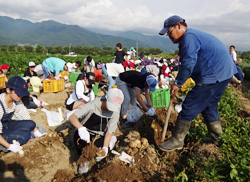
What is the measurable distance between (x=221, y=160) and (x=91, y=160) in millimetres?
1780

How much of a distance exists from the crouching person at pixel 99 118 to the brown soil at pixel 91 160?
201 millimetres

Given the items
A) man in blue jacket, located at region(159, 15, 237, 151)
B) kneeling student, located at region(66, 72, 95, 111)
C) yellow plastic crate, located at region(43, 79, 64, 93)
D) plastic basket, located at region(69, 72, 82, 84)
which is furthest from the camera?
plastic basket, located at region(69, 72, 82, 84)

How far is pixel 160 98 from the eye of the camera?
4.59 m

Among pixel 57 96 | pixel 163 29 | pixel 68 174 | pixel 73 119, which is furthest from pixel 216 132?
pixel 57 96

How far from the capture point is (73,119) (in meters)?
2.59

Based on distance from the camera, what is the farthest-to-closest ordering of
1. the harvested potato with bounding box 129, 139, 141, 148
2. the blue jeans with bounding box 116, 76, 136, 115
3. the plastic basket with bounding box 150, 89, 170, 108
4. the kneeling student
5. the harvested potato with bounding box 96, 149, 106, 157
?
the plastic basket with bounding box 150, 89, 170, 108, the kneeling student, the blue jeans with bounding box 116, 76, 136, 115, the harvested potato with bounding box 129, 139, 141, 148, the harvested potato with bounding box 96, 149, 106, 157

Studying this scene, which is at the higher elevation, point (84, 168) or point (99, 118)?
point (99, 118)

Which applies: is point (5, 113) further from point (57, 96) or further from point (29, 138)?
point (57, 96)

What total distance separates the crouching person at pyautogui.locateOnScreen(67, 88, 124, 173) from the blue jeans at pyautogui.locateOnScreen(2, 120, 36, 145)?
1064 mm

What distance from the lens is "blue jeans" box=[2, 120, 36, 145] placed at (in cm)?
300

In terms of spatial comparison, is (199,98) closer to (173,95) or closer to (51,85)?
(173,95)

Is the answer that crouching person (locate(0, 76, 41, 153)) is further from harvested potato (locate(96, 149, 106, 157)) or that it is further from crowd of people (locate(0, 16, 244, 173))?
harvested potato (locate(96, 149, 106, 157))

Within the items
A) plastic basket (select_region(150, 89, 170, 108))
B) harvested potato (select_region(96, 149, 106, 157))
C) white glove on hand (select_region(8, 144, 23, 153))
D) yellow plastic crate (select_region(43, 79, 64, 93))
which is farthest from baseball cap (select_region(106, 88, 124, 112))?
yellow plastic crate (select_region(43, 79, 64, 93))

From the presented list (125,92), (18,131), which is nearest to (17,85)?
(18,131)
